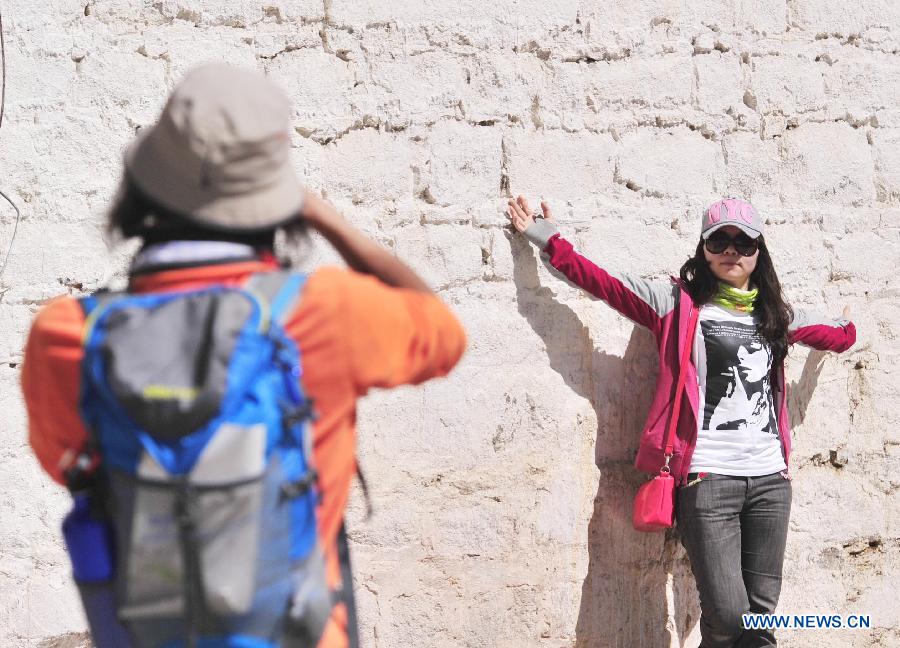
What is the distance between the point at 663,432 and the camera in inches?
134

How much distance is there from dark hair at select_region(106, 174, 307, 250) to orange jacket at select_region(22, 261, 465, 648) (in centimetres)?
5

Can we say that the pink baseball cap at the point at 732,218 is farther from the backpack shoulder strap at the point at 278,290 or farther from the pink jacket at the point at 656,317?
the backpack shoulder strap at the point at 278,290

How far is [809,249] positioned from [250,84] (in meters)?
2.76

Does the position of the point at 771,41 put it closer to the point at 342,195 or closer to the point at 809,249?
the point at 809,249

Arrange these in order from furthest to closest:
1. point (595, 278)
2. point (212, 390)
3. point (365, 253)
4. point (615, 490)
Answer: point (615, 490) < point (595, 278) < point (365, 253) < point (212, 390)

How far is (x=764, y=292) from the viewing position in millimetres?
3557

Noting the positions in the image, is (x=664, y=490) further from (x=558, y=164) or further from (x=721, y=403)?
(x=558, y=164)

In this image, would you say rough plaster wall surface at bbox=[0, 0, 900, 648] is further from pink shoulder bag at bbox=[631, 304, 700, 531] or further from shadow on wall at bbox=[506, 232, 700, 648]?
pink shoulder bag at bbox=[631, 304, 700, 531]

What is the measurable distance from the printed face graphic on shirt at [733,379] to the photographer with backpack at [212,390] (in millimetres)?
1961

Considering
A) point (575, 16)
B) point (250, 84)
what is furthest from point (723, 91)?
point (250, 84)

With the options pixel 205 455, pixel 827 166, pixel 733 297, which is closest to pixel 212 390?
pixel 205 455

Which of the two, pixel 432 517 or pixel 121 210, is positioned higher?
pixel 121 210

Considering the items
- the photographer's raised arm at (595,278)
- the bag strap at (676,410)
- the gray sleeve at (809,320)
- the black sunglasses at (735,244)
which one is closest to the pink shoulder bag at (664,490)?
the bag strap at (676,410)

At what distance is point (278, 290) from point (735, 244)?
225 cm
